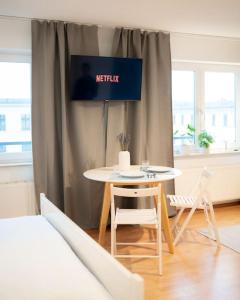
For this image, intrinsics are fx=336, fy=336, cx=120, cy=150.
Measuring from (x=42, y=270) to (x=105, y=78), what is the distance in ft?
8.62

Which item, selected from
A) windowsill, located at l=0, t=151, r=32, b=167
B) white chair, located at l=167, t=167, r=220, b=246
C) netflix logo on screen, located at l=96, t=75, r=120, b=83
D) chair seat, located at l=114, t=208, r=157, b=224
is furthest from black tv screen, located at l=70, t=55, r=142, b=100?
chair seat, located at l=114, t=208, r=157, b=224

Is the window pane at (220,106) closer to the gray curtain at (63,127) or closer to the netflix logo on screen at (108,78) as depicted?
the netflix logo on screen at (108,78)

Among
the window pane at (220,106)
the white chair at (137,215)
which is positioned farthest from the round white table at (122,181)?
the window pane at (220,106)

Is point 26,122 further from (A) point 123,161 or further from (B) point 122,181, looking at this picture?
(B) point 122,181

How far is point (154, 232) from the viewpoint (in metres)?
3.71

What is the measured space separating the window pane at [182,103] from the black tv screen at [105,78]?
87 cm

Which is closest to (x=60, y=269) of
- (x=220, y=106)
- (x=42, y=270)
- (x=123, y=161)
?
(x=42, y=270)

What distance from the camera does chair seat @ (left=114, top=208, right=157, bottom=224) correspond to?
2762mm

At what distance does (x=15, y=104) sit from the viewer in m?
3.69

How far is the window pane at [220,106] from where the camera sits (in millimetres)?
4715

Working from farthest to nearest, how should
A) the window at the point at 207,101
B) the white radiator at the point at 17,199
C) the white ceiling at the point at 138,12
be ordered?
the window at the point at 207,101, the white radiator at the point at 17,199, the white ceiling at the point at 138,12

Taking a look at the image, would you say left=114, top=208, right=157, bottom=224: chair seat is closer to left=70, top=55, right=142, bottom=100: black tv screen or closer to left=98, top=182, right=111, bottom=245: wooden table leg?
left=98, top=182, right=111, bottom=245: wooden table leg

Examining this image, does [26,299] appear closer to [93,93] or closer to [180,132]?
[93,93]

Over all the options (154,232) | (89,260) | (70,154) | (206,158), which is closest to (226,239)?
(154,232)
